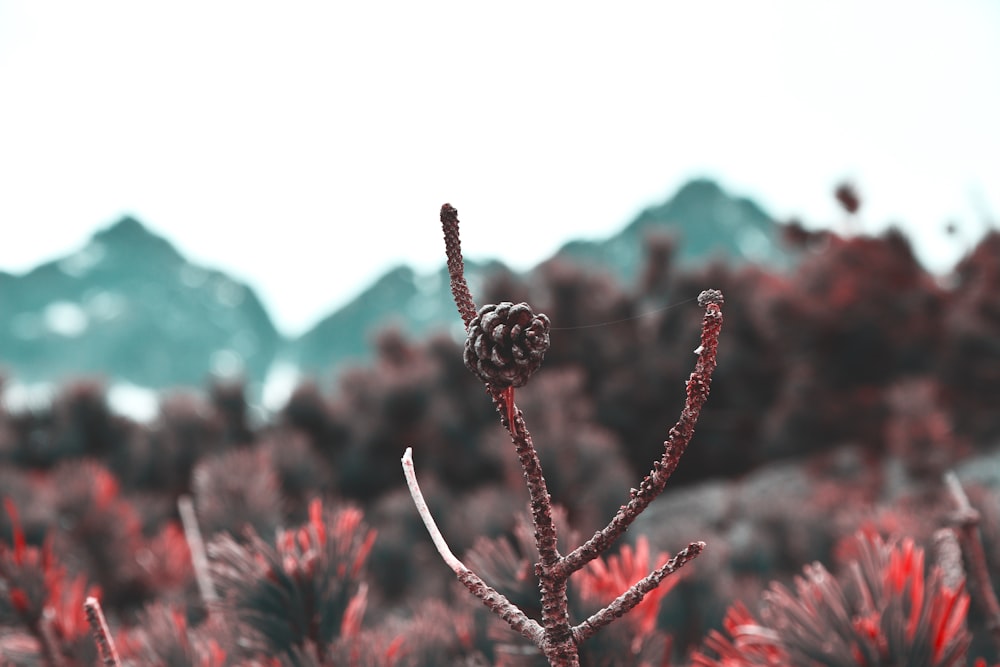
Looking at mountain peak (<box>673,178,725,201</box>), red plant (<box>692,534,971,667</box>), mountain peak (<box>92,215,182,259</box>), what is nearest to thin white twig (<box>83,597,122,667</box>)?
red plant (<box>692,534,971,667</box>)

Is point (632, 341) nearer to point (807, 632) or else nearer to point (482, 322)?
point (807, 632)

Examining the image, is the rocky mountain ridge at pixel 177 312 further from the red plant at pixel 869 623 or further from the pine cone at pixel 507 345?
the pine cone at pixel 507 345

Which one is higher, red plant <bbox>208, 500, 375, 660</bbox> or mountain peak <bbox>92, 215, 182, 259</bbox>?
mountain peak <bbox>92, 215, 182, 259</bbox>

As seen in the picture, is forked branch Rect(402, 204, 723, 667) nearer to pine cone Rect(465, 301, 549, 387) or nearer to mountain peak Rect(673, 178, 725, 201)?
pine cone Rect(465, 301, 549, 387)

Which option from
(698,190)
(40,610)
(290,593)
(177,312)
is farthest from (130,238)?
(698,190)

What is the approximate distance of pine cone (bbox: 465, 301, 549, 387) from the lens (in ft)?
0.47

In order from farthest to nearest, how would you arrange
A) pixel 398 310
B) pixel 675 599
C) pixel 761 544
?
pixel 398 310
pixel 761 544
pixel 675 599

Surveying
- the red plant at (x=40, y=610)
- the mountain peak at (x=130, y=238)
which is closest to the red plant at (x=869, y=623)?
the red plant at (x=40, y=610)

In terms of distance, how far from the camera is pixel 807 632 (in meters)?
0.29

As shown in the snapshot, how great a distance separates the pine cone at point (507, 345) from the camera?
5.6 inches

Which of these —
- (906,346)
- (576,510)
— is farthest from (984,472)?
(576,510)

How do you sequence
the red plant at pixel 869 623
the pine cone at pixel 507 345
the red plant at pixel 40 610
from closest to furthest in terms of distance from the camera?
1. the pine cone at pixel 507 345
2. the red plant at pixel 869 623
3. the red plant at pixel 40 610

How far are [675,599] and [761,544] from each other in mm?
482

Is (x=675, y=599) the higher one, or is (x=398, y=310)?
(x=398, y=310)
